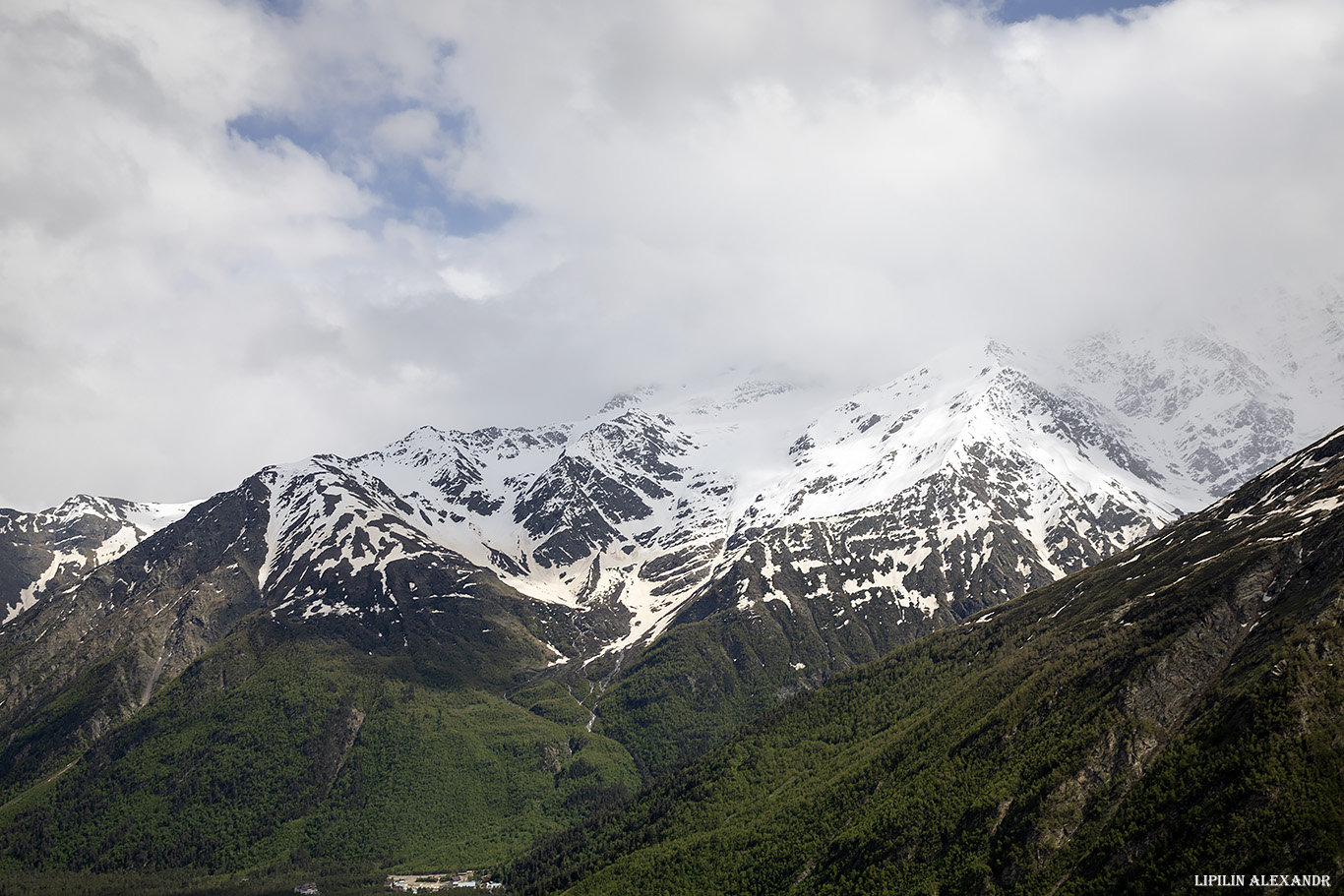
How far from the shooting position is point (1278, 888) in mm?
143250

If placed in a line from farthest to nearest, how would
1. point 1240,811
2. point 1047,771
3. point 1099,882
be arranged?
point 1047,771
point 1099,882
point 1240,811

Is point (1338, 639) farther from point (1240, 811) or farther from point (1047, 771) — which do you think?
A: point (1047, 771)

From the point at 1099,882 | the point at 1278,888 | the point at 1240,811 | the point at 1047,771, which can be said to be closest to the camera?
the point at 1278,888

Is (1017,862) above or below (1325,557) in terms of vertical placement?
below

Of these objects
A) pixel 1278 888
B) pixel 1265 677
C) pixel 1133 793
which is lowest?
pixel 1278 888

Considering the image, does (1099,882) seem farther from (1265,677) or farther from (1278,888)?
(1265,677)

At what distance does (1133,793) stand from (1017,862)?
1038 inches

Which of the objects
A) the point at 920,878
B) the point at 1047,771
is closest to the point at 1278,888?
the point at 1047,771

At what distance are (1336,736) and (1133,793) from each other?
35.9 meters

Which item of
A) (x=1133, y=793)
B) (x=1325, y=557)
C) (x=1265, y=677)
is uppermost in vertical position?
(x=1325, y=557)

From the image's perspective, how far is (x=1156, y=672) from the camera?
195750mm

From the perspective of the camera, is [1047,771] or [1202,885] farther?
[1047,771]

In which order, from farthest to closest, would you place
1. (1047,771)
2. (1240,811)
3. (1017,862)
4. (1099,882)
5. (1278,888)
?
1. (1047,771)
2. (1017,862)
3. (1099,882)
4. (1240,811)
5. (1278,888)

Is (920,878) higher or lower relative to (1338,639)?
lower
